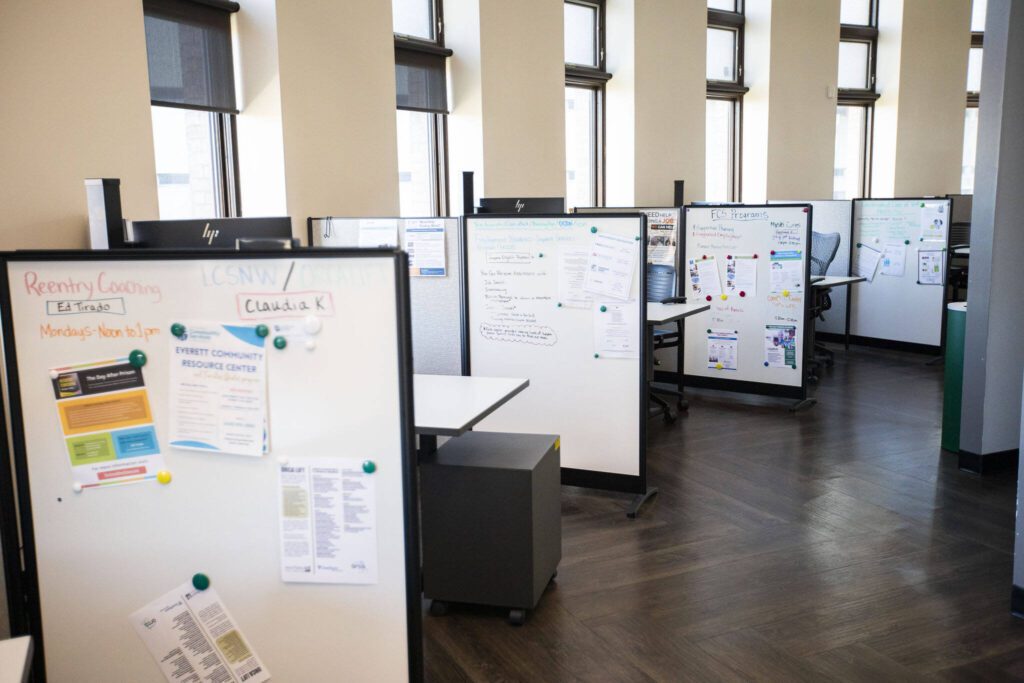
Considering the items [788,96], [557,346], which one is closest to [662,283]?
[557,346]

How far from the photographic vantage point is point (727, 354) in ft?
18.5

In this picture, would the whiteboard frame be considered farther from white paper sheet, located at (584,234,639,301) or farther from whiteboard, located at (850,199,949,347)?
white paper sheet, located at (584,234,639,301)

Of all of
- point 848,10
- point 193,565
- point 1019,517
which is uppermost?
point 848,10

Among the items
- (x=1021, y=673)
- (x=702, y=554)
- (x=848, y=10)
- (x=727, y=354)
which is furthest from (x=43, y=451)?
(x=848, y=10)

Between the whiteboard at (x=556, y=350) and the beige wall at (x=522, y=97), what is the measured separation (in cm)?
272

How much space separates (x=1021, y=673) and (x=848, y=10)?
30.0ft

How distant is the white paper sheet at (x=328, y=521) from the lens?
1654mm

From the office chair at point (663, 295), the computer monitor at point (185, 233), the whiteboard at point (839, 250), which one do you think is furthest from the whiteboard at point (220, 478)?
the whiteboard at point (839, 250)

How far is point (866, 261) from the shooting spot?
7.20 metres

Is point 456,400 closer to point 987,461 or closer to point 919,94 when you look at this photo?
point 987,461

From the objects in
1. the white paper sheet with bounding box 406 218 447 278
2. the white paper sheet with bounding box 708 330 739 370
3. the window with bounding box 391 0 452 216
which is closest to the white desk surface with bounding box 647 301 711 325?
the white paper sheet with bounding box 708 330 739 370

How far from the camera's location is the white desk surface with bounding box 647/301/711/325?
4430 mm

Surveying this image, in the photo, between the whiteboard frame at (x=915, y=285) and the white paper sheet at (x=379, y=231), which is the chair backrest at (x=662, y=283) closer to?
the white paper sheet at (x=379, y=231)

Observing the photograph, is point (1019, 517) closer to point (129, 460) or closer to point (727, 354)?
point (129, 460)
